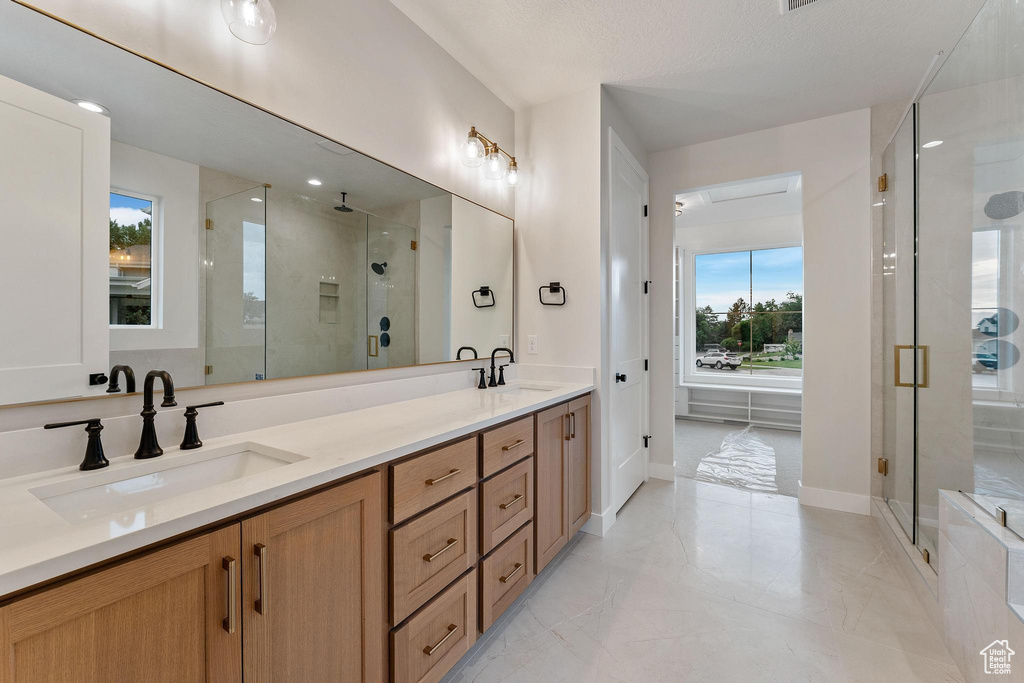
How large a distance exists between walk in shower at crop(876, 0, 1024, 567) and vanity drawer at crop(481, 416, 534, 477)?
157 cm

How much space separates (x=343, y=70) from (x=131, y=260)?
1090mm

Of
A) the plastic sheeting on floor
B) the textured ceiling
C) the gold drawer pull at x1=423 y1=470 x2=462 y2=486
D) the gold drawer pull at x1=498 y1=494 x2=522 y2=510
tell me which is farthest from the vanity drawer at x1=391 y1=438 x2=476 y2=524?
the plastic sheeting on floor

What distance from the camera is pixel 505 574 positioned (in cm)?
168

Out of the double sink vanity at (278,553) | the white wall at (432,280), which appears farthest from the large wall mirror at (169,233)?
the double sink vanity at (278,553)

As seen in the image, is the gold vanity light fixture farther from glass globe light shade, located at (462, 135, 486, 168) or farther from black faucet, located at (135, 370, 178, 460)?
black faucet, located at (135, 370, 178, 460)

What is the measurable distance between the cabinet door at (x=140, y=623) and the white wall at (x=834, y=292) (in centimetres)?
343

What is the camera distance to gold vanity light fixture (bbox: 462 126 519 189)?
7.38ft

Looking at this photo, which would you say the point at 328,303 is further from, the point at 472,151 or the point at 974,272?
the point at 974,272

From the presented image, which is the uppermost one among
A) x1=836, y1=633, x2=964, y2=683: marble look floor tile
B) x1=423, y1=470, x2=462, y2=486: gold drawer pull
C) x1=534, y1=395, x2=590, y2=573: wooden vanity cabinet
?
x1=423, y1=470, x2=462, y2=486: gold drawer pull

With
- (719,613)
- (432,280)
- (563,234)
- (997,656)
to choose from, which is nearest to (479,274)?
(432,280)

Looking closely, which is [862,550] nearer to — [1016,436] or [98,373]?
[1016,436]

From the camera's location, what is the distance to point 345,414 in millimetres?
1636

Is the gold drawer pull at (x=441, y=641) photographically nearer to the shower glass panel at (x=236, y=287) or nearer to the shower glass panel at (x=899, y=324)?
the shower glass panel at (x=236, y=287)

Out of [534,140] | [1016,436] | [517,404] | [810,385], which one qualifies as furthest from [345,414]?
[810,385]
